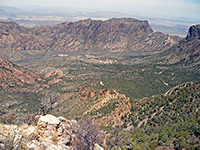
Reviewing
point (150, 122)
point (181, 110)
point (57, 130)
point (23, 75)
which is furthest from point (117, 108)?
point (23, 75)

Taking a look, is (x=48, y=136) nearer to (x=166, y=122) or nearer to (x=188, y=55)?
(x=166, y=122)

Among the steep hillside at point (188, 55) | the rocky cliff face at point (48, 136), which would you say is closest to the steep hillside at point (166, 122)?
the rocky cliff face at point (48, 136)

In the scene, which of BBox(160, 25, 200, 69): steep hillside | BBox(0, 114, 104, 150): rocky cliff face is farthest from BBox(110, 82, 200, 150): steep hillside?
BBox(160, 25, 200, 69): steep hillside

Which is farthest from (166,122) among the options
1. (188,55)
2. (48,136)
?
(188,55)

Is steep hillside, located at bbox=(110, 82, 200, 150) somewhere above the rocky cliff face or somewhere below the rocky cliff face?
below

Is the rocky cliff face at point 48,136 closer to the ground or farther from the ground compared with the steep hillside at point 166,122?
farther from the ground

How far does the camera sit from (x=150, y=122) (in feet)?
136

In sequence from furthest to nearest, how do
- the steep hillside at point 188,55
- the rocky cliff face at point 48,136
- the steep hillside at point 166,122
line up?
1. the steep hillside at point 188,55
2. the steep hillside at point 166,122
3. the rocky cliff face at point 48,136

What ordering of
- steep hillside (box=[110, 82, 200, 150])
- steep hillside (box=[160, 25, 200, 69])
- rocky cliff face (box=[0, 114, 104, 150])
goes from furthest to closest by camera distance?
steep hillside (box=[160, 25, 200, 69])
steep hillside (box=[110, 82, 200, 150])
rocky cliff face (box=[0, 114, 104, 150])

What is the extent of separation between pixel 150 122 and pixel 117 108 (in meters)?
10.8

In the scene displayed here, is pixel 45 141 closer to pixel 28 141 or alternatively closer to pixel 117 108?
pixel 28 141

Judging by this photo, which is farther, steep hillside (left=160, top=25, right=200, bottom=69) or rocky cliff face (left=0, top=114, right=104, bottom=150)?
steep hillside (left=160, top=25, right=200, bottom=69)

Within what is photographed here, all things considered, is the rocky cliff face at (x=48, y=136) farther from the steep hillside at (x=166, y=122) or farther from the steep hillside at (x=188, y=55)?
the steep hillside at (x=188, y=55)

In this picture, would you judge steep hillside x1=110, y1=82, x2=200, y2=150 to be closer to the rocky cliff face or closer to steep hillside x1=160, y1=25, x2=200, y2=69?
the rocky cliff face
